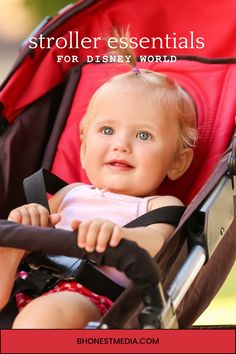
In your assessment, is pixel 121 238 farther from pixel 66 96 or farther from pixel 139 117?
pixel 66 96

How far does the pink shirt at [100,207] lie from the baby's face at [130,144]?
0.03 meters

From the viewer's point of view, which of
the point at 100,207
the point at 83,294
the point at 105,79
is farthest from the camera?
the point at 105,79

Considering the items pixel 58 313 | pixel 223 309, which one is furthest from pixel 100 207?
pixel 223 309

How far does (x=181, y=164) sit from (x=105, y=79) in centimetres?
42

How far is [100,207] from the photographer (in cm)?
153

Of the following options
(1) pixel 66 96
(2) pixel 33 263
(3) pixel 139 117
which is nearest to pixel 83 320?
(2) pixel 33 263

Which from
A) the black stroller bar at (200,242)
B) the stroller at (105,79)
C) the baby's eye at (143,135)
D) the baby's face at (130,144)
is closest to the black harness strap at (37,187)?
the stroller at (105,79)

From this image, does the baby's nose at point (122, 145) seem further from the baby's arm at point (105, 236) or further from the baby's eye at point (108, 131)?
the baby's arm at point (105, 236)

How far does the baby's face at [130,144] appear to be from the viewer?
154cm

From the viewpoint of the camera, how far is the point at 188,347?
1049mm

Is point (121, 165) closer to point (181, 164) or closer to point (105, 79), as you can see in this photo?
point (181, 164)

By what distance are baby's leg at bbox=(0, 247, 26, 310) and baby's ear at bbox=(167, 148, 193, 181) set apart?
1.44 ft

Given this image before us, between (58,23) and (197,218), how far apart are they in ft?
2.77

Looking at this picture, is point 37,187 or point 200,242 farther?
point 37,187
